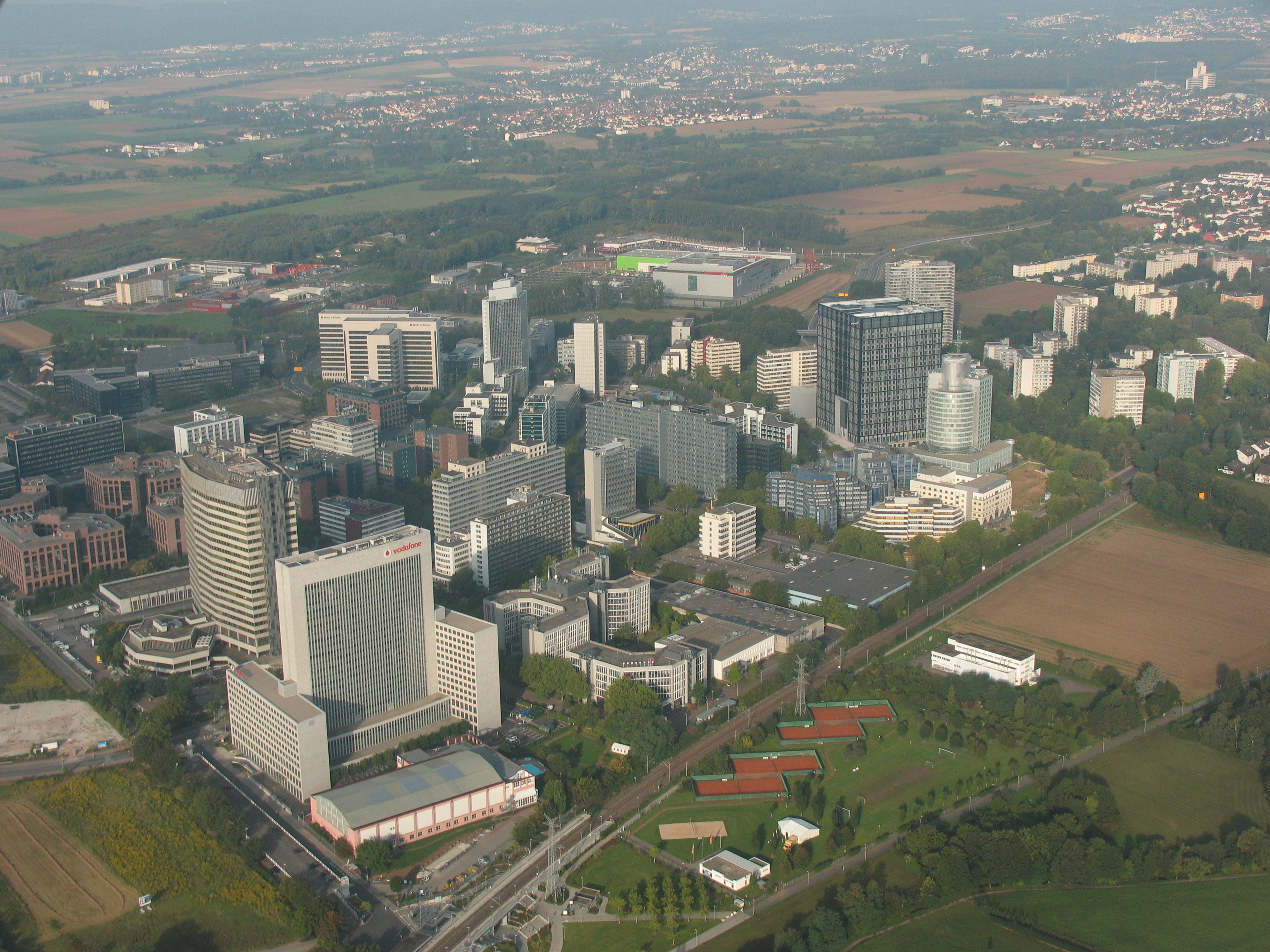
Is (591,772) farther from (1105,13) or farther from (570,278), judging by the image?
(1105,13)

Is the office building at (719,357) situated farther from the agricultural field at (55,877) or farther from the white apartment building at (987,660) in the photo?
the agricultural field at (55,877)

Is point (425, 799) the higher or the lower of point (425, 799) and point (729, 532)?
the lower

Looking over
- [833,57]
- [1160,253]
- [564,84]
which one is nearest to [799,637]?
[1160,253]

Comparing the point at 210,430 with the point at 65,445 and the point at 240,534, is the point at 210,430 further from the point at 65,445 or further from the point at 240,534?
the point at 240,534

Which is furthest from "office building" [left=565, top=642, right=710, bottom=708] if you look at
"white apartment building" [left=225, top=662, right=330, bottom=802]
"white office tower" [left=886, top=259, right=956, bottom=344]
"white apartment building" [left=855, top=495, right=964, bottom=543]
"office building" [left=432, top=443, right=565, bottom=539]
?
"white office tower" [left=886, top=259, right=956, bottom=344]

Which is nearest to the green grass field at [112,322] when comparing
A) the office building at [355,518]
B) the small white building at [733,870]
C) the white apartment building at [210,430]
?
the white apartment building at [210,430]

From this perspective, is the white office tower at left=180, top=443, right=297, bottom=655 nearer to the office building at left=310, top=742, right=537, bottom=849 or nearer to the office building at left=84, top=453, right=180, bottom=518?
the office building at left=310, top=742, right=537, bottom=849

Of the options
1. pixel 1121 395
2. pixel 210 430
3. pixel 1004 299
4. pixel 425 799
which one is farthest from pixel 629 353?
pixel 425 799
